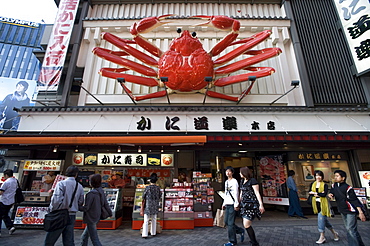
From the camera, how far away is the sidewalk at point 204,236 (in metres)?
4.25

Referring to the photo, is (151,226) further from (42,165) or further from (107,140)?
(42,165)

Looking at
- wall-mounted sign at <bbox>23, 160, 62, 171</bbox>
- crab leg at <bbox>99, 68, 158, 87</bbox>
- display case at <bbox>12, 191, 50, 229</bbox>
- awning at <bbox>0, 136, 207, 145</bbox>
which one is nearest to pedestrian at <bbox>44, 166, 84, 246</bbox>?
awning at <bbox>0, 136, 207, 145</bbox>

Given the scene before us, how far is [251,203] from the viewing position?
3545 mm

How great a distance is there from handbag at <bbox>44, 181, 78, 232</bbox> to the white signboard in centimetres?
489

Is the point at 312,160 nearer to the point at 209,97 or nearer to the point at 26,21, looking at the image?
the point at 209,97

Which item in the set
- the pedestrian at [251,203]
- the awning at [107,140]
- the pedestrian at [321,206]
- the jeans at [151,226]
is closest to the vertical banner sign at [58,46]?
the awning at [107,140]

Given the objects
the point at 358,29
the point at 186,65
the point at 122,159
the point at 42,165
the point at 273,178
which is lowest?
the point at 273,178

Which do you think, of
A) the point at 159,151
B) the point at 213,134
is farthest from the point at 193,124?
the point at 159,151

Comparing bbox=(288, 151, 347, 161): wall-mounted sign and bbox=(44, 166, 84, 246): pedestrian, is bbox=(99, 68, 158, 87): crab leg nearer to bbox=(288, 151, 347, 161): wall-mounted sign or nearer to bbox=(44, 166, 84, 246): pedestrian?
bbox=(44, 166, 84, 246): pedestrian

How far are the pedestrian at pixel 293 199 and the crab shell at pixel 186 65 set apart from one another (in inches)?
198

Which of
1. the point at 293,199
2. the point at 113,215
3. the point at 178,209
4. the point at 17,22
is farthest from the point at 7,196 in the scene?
the point at 17,22

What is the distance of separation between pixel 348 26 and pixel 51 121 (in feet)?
41.5

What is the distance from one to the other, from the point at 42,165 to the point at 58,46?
492 centimetres

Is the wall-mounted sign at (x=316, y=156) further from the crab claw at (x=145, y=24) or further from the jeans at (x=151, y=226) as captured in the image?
the crab claw at (x=145, y=24)
